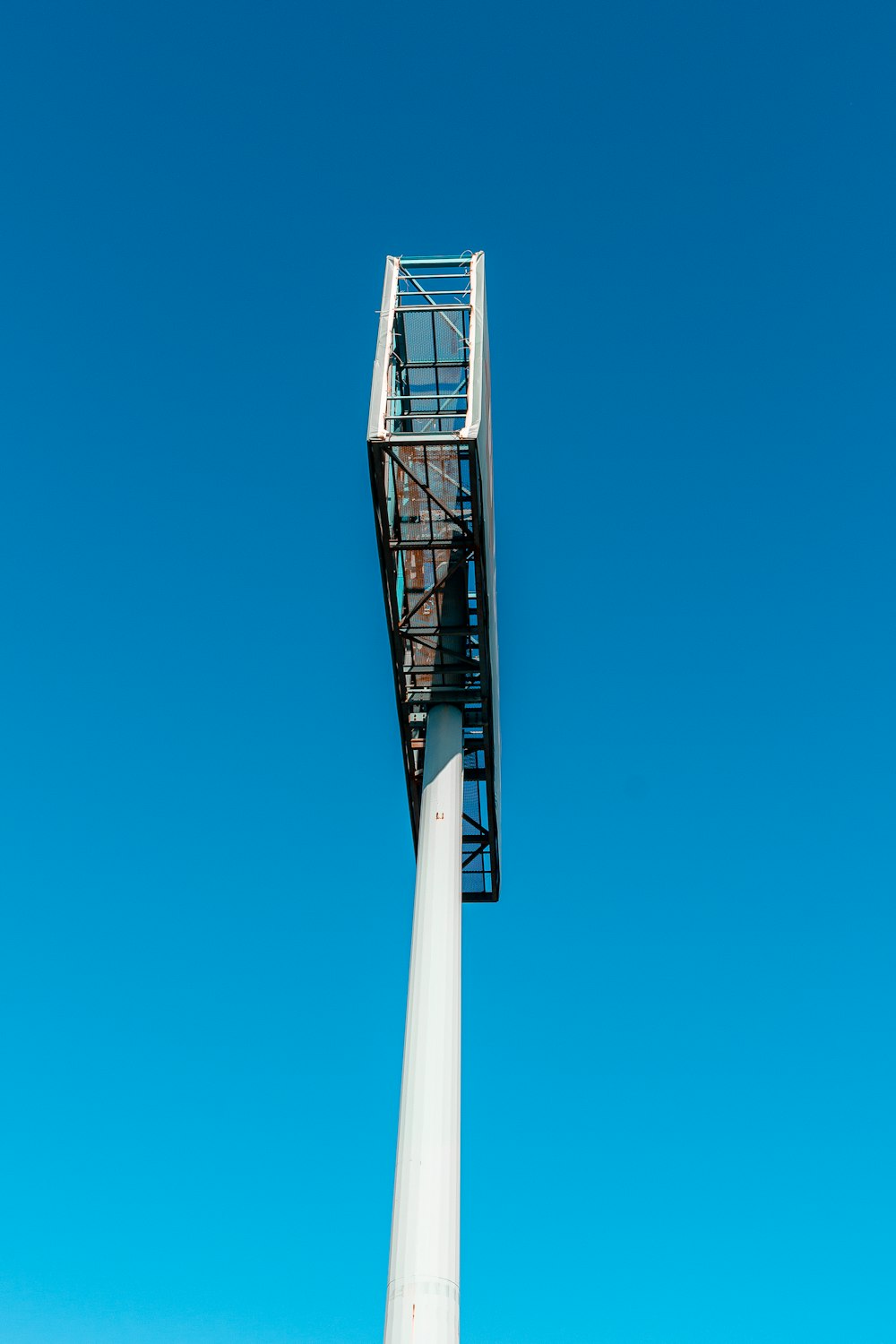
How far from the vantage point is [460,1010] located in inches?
784

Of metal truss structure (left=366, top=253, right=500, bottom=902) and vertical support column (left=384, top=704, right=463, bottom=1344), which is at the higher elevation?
metal truss structure (left=366, top=253, right=500, bottom=902)

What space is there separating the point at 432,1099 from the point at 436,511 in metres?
11.3

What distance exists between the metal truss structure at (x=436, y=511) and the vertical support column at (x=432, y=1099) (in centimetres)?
204

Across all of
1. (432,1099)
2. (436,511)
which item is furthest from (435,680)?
(432,1099)

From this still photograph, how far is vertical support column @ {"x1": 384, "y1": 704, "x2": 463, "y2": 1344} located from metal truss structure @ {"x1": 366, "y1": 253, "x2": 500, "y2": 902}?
80.2 inches

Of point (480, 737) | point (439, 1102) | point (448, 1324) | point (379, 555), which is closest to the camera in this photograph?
point (448, 1324)

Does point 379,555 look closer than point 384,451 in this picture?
No

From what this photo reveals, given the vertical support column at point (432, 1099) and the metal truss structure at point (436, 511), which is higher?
the metal truss structure at point (436, 511)

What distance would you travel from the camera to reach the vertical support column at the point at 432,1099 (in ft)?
54.7

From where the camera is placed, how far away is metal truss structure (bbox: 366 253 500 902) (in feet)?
67.8

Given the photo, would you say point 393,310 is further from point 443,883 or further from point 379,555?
point 443,883

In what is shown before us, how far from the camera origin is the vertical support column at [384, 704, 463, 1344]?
16.7 meters

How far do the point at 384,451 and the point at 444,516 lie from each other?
253 cm

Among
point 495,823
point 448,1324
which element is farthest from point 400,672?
point 448,1324
